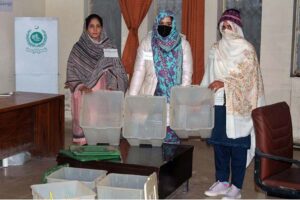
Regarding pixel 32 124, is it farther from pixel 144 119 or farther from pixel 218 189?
pixel 218 189

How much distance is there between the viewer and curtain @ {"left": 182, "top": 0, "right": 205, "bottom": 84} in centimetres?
600

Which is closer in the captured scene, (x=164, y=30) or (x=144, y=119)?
(x=144, y=119)

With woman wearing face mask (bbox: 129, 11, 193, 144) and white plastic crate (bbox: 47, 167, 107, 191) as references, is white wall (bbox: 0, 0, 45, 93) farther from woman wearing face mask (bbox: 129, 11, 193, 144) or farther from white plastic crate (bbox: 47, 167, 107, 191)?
white plastic crate (bbox: 47, 167, 107, 191)

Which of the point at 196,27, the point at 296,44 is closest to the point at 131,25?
the point at 196,27

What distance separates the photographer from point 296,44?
5.64 m

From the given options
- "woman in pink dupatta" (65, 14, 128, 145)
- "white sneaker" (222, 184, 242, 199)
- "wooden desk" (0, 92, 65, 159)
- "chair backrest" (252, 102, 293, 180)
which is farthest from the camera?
"woman in pink dupatta" (65, 14, 128, 145)

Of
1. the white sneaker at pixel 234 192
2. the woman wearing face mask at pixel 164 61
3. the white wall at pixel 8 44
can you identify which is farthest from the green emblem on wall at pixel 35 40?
the white sneaker at pixel 234 192

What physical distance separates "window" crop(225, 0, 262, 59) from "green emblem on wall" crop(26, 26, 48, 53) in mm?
2557

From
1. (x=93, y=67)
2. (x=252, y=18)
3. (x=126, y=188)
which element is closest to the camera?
(x=126, y=188)

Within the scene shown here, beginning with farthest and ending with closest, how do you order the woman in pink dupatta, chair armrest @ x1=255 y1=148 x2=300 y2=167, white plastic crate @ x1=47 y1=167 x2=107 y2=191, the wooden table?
the woman in pink dupatta, the wooden table, white plastic crate @ x1=47 y1=167 x2=107 y2=191, chair armrest @ x1=255 y1=148 x2=300 y2=167

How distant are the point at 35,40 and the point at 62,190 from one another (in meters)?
4.07

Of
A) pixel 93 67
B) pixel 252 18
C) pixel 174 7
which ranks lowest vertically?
pixel 93 67

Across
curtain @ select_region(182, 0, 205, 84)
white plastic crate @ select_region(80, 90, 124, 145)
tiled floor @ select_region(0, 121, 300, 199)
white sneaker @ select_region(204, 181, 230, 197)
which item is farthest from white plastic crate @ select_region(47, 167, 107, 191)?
curtain @ select_region(182, 0, 205, 84)

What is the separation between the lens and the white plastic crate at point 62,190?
252 cm
